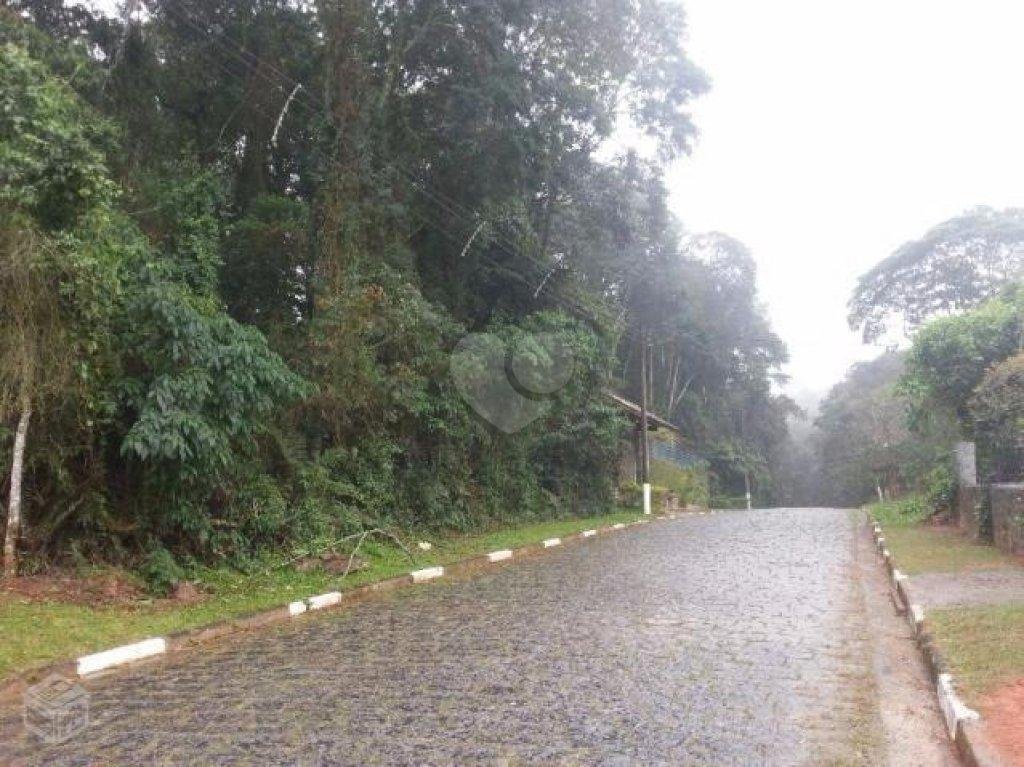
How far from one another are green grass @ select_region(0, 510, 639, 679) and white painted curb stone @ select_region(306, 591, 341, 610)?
0.87ft

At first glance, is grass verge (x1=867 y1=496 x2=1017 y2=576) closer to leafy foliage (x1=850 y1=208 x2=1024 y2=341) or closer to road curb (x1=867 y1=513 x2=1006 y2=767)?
road curb (x1=867 y1=513 x2=1006 y2=767)

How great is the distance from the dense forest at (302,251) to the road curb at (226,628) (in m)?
1.70

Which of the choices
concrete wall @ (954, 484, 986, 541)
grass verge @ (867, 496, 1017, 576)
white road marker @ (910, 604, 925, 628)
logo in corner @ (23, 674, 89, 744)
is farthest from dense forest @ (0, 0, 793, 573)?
concrete wall @ (954, 484, 986, 541)

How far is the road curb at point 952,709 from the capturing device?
4230mm

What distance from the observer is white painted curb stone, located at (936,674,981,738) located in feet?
15.5

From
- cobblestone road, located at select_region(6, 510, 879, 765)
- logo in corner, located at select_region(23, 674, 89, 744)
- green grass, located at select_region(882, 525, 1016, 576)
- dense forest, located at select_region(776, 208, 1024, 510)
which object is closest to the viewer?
cobblestone road, located at select_region(6, 510, 879, 765)

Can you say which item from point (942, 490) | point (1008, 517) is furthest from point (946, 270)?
point (1008, 517)

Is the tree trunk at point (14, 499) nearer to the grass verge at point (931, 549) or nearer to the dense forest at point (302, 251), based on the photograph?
the dense forest at point (302, 251)

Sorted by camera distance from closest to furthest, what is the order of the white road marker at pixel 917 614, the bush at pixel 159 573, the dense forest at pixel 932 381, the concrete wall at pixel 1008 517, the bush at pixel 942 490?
the white road marker at pixel 917 614 → the bush at pixel 159 573 → the concrete wall at pixel 1008 517 → the dense forest at pixel 932 381 → the bush at pixel 942 490

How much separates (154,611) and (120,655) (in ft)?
5.51

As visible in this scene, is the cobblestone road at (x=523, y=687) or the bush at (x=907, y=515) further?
the bush at (x=907, y=515)

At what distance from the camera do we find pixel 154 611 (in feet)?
28.7

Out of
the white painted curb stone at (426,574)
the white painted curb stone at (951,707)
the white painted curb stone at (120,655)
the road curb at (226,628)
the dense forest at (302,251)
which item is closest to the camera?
the white painted curb stone at (951,707)

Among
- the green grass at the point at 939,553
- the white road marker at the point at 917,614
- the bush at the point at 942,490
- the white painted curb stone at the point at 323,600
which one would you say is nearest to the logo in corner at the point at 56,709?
the white painted curb stone at the point at 323,600
